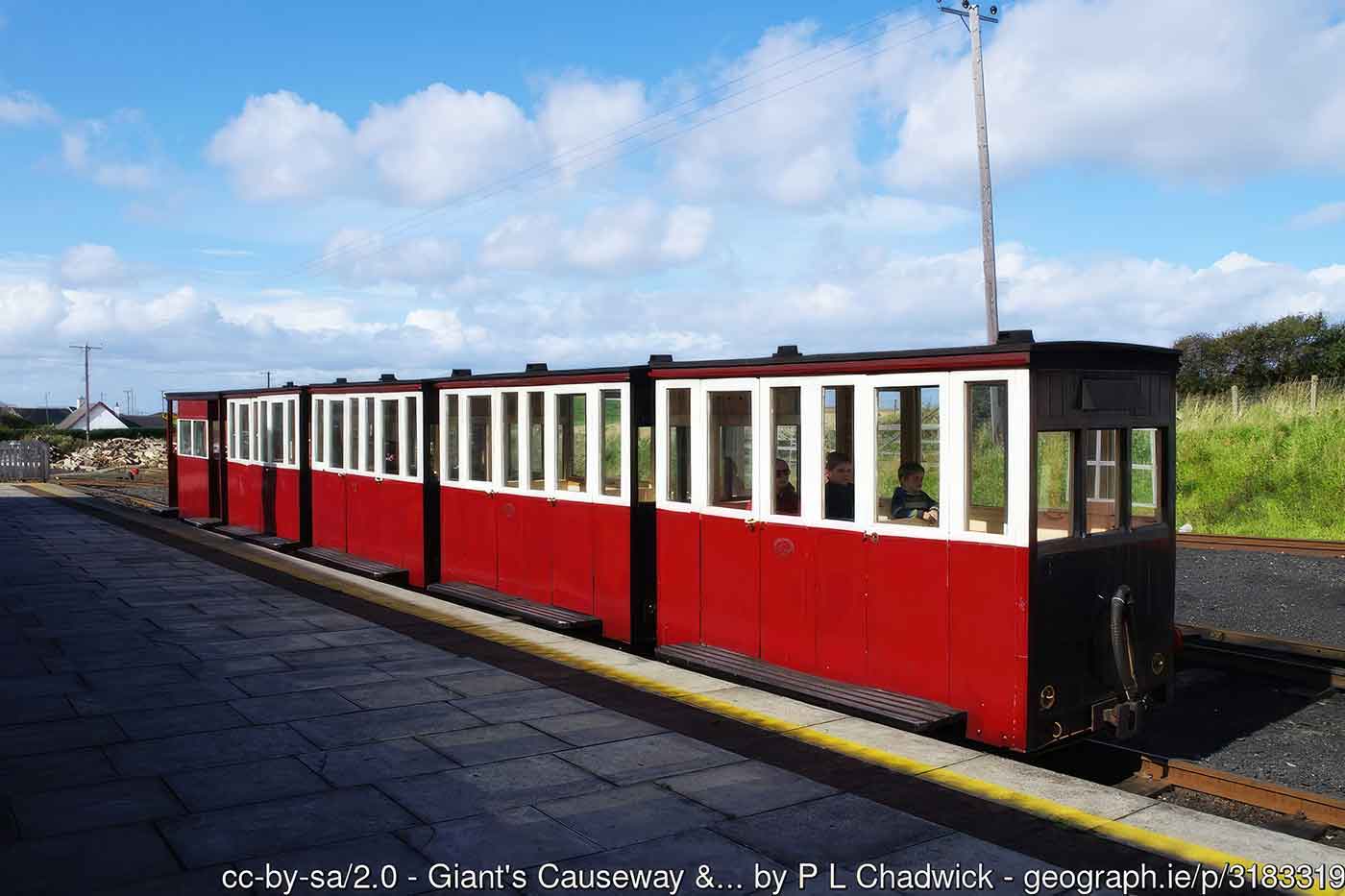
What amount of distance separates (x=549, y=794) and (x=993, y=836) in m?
2.18

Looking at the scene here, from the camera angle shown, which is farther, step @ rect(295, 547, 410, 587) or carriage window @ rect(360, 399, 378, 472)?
carriage window @ rect(360, 399, 378, 472)

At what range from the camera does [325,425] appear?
15.4 m

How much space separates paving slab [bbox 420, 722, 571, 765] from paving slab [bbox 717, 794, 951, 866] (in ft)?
5.22

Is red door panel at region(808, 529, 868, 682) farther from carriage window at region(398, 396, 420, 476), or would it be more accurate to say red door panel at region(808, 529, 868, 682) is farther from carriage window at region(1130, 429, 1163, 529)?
carriage window at region(398, 396, 420, 476)

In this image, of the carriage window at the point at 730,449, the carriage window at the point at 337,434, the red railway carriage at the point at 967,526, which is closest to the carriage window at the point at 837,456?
the red railway carriage at the point at 967,526

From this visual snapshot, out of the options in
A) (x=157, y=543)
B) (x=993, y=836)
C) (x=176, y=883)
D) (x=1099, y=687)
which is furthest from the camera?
(x=157, y=543)

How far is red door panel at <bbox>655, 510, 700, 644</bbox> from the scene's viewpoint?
862 centimetres

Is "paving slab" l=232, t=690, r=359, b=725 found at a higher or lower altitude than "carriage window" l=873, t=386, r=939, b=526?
lower

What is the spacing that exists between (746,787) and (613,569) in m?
4.35

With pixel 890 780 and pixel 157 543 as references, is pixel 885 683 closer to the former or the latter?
pixel 890 780

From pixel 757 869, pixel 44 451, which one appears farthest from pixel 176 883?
pixel 44 451

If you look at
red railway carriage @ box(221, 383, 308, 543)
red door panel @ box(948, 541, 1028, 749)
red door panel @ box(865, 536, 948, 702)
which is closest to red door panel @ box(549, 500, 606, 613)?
red door panel @ box(865, 536, 948, 702)

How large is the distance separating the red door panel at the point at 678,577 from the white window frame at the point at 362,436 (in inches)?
188

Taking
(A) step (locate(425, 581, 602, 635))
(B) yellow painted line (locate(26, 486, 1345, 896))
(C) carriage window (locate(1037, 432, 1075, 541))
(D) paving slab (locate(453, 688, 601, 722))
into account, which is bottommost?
(B) yellow painted line (locate(26, 486, 1345, 896))
